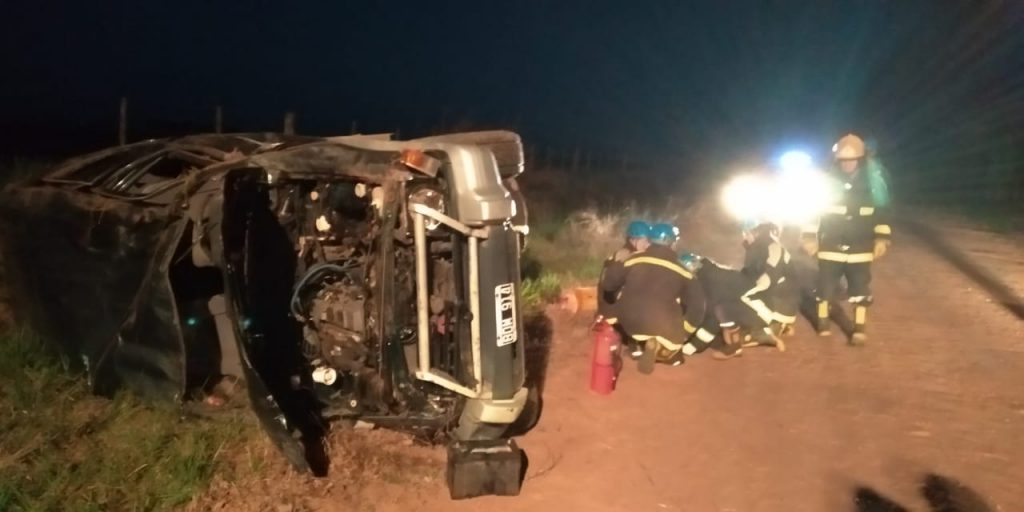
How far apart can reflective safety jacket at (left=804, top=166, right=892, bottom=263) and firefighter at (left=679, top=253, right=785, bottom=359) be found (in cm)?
98

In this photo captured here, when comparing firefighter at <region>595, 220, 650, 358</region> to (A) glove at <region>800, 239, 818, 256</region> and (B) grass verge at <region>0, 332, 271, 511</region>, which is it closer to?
(A) glove at <region>800, 239, 818, 256</region>

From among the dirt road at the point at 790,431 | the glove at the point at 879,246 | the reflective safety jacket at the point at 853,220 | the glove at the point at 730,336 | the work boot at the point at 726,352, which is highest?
the reflective safety jacket at the point at 853,220

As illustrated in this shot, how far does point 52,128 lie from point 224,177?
24136mm

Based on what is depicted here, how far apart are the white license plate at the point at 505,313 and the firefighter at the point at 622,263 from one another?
2.42m

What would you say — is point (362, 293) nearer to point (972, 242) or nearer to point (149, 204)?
point (149, 204)

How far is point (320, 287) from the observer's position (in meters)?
5.19

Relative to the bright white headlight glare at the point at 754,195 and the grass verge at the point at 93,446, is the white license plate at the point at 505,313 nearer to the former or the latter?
the grass verge at the point at 93,446

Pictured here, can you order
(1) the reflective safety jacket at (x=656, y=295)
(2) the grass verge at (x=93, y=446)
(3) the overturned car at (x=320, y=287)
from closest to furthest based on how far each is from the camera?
(2) the grass verge at (x=93, y=446) < (3) the overturned car at (x=320, y=287) < (1) the reflective safety jacket at (x=656, y=295)

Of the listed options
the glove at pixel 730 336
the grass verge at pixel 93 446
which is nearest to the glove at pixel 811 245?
the glove at pixel 730 336

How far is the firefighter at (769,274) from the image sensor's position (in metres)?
7.88

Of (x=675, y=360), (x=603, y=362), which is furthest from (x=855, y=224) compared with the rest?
(x=603, y=362)

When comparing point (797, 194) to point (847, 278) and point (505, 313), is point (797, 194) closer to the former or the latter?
point (847, 278)

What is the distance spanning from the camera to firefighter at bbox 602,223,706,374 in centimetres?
690

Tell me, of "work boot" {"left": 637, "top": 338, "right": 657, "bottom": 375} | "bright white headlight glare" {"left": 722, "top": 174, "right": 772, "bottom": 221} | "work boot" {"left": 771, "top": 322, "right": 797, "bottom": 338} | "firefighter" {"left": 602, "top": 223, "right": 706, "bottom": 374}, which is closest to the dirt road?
"work boot" {"left": 637, "top": 338, "right": 657, "bottom": 375}
